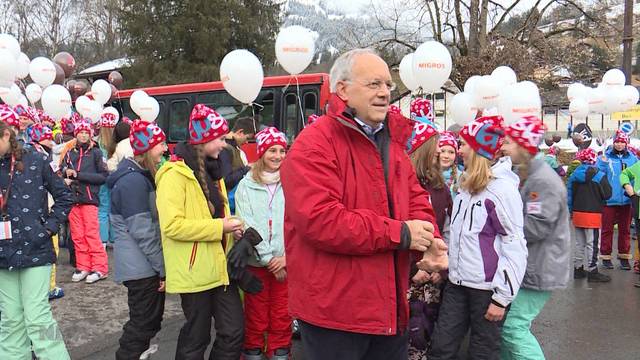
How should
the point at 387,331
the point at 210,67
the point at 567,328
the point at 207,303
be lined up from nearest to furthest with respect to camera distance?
the point at 387,331, the point at 207,303, the point at 567,328, the point at 210,67

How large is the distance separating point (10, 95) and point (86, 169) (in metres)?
3.99

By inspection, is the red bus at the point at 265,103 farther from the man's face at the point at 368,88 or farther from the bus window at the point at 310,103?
the man's face at the point at 368,88

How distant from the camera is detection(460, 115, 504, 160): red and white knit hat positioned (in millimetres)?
3611

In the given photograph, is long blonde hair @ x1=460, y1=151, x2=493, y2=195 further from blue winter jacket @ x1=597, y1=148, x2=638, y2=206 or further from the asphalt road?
blue winter jacket @ x1=597, y1=148, x2=638, y2=206

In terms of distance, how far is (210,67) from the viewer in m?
24.6

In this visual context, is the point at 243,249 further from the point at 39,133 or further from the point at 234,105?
the point at 234,105

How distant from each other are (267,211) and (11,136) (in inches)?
76.7

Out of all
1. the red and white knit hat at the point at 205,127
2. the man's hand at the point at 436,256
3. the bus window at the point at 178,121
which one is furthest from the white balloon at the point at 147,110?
the man's hand at the point at 436,256

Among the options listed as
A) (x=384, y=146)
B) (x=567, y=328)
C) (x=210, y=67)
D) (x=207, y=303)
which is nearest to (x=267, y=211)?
(x=207, y=303)

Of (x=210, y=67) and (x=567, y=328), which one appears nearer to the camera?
(x=567, y=328)

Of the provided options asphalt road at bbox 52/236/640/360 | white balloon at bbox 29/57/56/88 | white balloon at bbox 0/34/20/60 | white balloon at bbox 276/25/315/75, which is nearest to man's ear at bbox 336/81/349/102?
asphalt road at bbox 52/236/640/360

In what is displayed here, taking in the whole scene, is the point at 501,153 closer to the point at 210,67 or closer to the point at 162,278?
the point at 162,278

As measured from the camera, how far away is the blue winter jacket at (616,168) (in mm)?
7992

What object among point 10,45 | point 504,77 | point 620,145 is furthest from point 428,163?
point 10,45
